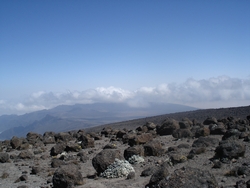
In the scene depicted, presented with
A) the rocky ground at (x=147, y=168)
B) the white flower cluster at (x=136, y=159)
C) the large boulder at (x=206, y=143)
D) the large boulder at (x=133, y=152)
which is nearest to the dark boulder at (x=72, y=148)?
the rocky ground at (x=147, y=168)

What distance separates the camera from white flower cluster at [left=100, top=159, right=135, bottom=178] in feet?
40.1

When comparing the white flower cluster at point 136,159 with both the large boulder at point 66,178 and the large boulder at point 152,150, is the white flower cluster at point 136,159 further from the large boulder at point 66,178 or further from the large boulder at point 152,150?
the large boulder at point 66,178

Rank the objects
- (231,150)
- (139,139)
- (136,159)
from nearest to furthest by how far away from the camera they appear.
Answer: (231,150), (136,159), (139,139)

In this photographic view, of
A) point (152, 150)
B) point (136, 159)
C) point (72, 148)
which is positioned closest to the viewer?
point (136, 159)

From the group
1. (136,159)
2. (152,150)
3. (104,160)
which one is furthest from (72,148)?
(104,160)

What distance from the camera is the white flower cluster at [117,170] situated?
40.1 ft

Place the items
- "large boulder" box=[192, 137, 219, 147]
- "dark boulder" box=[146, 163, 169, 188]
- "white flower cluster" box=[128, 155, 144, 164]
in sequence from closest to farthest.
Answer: "dark boulder" box=[146, 163, 169, 188], "white flower cluster" box=[128, 155, 144, 164], "large boulder" box=[192, 137, 219, 147]

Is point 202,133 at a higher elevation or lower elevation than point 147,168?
higher

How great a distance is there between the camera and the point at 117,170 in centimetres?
1222

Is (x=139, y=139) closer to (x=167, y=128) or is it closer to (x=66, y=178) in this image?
(x=167, y=128)

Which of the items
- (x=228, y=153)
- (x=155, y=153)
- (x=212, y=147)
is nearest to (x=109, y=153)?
(x=155, y=153)

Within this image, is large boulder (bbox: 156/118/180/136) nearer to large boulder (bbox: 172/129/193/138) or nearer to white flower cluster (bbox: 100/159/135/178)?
large boulder (bbox: 172/129/193/138)

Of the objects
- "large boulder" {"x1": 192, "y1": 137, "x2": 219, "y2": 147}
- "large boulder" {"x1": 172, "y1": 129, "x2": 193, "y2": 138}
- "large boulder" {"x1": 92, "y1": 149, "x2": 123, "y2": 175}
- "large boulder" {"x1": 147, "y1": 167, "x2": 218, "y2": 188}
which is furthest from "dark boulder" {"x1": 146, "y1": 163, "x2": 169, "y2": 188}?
"large boulder" {"x1": 172, "y1": 129, "x2": 193, "y2": 138}

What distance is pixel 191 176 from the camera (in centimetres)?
788
